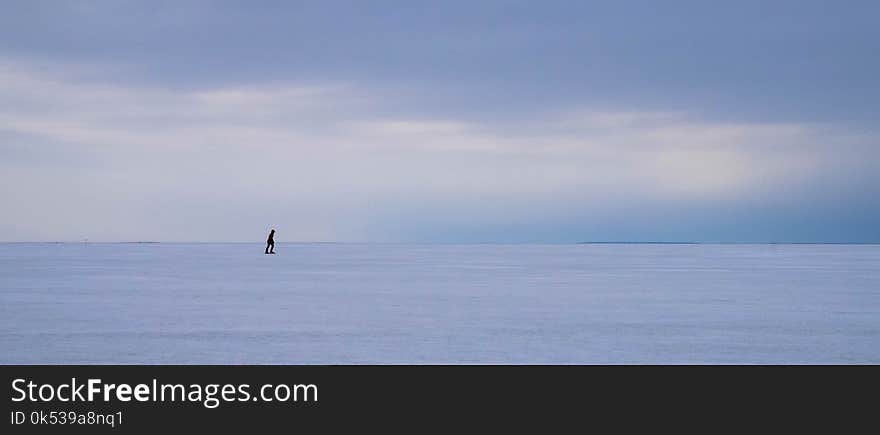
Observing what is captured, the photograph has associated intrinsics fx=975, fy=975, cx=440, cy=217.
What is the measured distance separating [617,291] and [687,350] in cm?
779

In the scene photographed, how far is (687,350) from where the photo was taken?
9.27 meters

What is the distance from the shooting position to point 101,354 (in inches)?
349

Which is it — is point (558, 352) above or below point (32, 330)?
below
